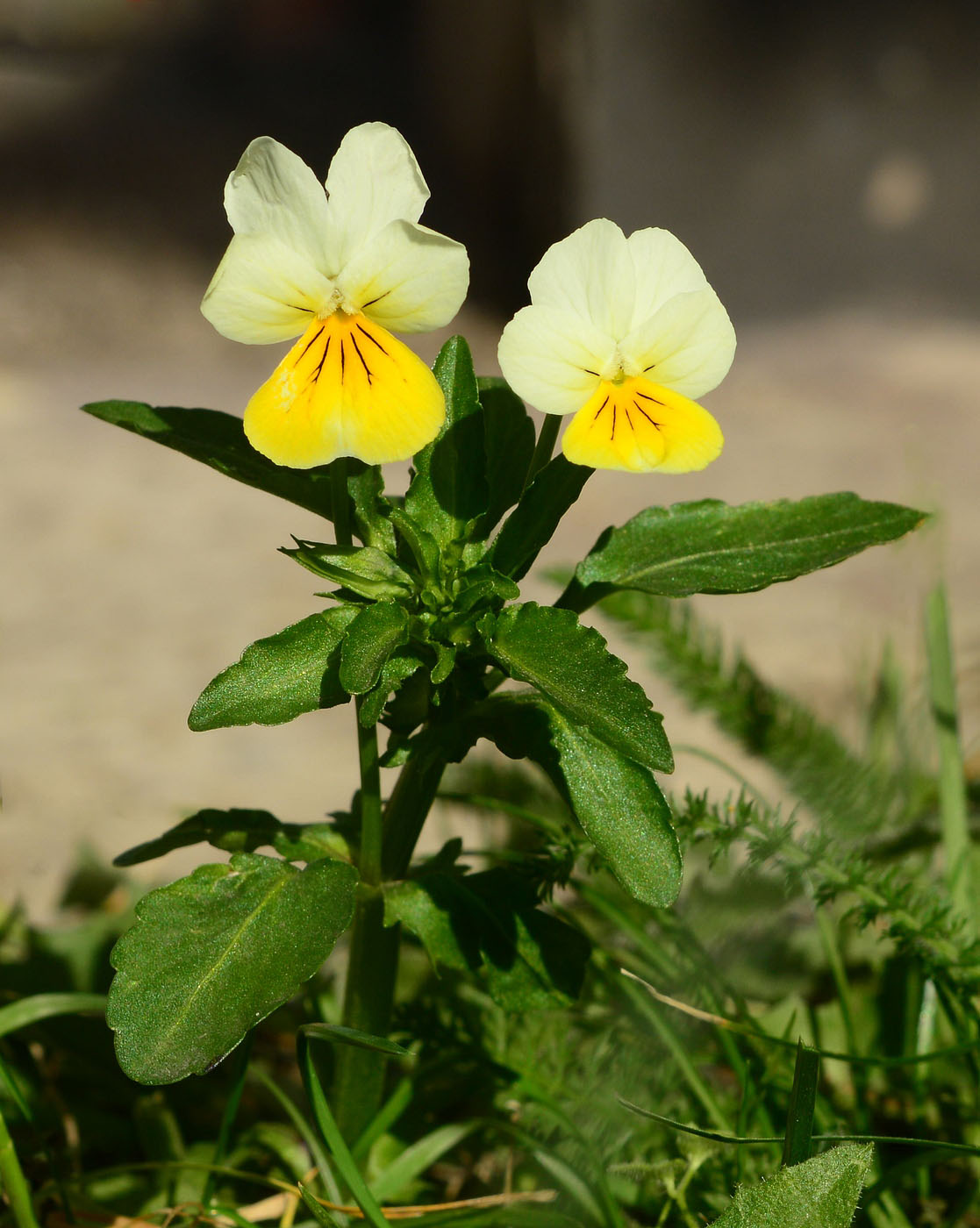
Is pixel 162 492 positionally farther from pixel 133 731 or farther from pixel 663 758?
pixel 663 758

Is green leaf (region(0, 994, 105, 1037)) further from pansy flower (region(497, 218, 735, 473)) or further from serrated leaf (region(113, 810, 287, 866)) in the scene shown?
pansy flower (region(497, 218, 735, 473))

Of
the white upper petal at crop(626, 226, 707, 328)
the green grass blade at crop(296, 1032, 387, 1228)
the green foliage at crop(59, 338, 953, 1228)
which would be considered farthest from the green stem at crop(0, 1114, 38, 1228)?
the white upper petal at crop(626, 226, 707, 328)

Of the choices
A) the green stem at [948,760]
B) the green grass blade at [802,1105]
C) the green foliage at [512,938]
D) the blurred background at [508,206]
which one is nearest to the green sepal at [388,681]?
the green foliage at [512,938]

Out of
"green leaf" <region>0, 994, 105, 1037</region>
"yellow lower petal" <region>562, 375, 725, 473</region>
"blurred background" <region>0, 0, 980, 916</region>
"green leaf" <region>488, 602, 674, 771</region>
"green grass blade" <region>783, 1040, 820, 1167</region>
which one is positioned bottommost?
"green grass blade" <region>783, 1040, 820, 1167</region>

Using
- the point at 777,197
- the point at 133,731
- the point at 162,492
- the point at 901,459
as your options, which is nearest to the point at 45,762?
the point at 133,731

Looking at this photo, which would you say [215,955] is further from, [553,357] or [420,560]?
[553,357]

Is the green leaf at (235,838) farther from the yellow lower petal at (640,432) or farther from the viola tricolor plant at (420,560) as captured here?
the yellow lower petal at (640,432)
